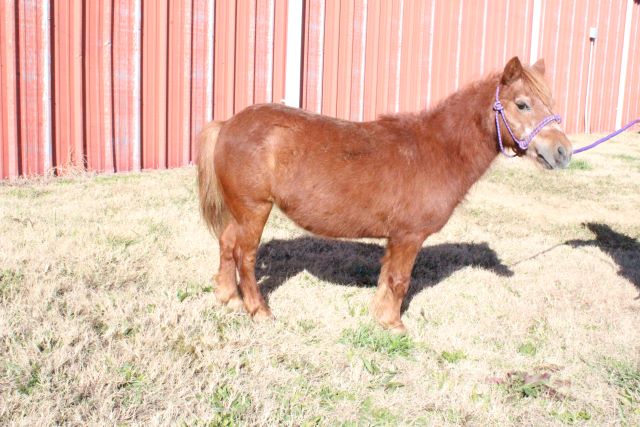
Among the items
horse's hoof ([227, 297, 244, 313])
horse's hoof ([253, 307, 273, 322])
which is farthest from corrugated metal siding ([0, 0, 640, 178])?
horse's hoof ([253, 307, 273, 322])

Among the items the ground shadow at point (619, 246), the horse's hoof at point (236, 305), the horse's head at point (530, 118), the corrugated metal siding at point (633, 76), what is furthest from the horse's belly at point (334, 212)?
the corrugated metal siding at point (633, 76)

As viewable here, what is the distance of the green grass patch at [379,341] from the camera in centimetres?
380

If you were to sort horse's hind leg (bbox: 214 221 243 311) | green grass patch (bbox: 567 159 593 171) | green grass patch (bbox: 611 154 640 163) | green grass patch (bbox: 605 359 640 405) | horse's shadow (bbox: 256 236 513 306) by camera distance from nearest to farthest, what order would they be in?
green grass patch (bbox: 605 359 640 405)
horse's hind leg (bbox: 214 221 243 311)
horse's shadow (bbox: 256 236 513 306)
green grass patch (bbox: 567 159 593 171)
green grass patch (bbox: 611 154 640 163)

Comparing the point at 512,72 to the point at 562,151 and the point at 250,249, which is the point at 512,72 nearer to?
the point at 562,151

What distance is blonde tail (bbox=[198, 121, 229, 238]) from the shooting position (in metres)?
4.21

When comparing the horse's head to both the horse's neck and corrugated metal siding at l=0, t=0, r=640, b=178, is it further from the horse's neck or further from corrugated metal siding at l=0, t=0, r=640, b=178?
corrugated metal siding at l=0, t=0, r=640, b=178

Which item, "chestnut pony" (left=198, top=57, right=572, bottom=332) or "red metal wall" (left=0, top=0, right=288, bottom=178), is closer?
"chestnut pony" (left=198, top=57, right=572, bottom=332)

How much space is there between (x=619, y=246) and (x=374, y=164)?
4.20m

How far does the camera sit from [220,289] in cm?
429

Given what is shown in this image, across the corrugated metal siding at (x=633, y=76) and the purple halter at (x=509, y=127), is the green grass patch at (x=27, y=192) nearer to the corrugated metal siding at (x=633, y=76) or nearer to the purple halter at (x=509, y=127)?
the purple halter at (x=509, y=127)

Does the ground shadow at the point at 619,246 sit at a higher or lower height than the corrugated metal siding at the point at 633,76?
lower

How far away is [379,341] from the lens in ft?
12.7

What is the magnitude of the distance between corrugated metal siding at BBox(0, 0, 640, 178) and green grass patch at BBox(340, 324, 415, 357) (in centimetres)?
539

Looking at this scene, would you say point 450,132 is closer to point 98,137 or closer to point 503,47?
point 98,137
